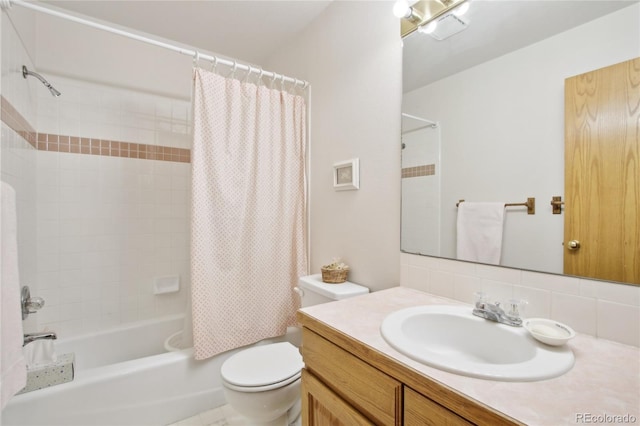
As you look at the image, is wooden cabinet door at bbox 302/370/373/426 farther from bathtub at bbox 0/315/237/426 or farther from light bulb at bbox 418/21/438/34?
light bulb at bbox 418/21/438/34

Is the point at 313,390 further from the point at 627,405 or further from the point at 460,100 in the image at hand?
the point at 460,100

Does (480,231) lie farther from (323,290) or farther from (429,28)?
(429,28)

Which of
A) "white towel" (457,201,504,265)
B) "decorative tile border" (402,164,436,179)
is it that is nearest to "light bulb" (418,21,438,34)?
"decorative tile border" (402,164,436,179)

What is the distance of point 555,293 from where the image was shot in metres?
0.87

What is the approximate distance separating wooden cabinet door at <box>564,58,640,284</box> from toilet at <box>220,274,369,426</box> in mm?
909

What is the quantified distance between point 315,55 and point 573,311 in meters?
1.92

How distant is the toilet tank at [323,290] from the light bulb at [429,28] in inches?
48.8

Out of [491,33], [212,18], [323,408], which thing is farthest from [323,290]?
[212,18]

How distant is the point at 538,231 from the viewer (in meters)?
0.91

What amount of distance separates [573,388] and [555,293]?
400 millimetres

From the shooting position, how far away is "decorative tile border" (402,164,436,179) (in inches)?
48.2

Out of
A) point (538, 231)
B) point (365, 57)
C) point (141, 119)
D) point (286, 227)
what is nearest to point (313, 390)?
point (538, 231)

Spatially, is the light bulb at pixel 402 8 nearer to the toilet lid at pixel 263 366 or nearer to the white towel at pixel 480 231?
the white towel at pixel 480 231

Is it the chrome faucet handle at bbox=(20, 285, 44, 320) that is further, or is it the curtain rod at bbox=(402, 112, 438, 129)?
the chrome faucet handle at bbox=(20, 285, 44, 320)
